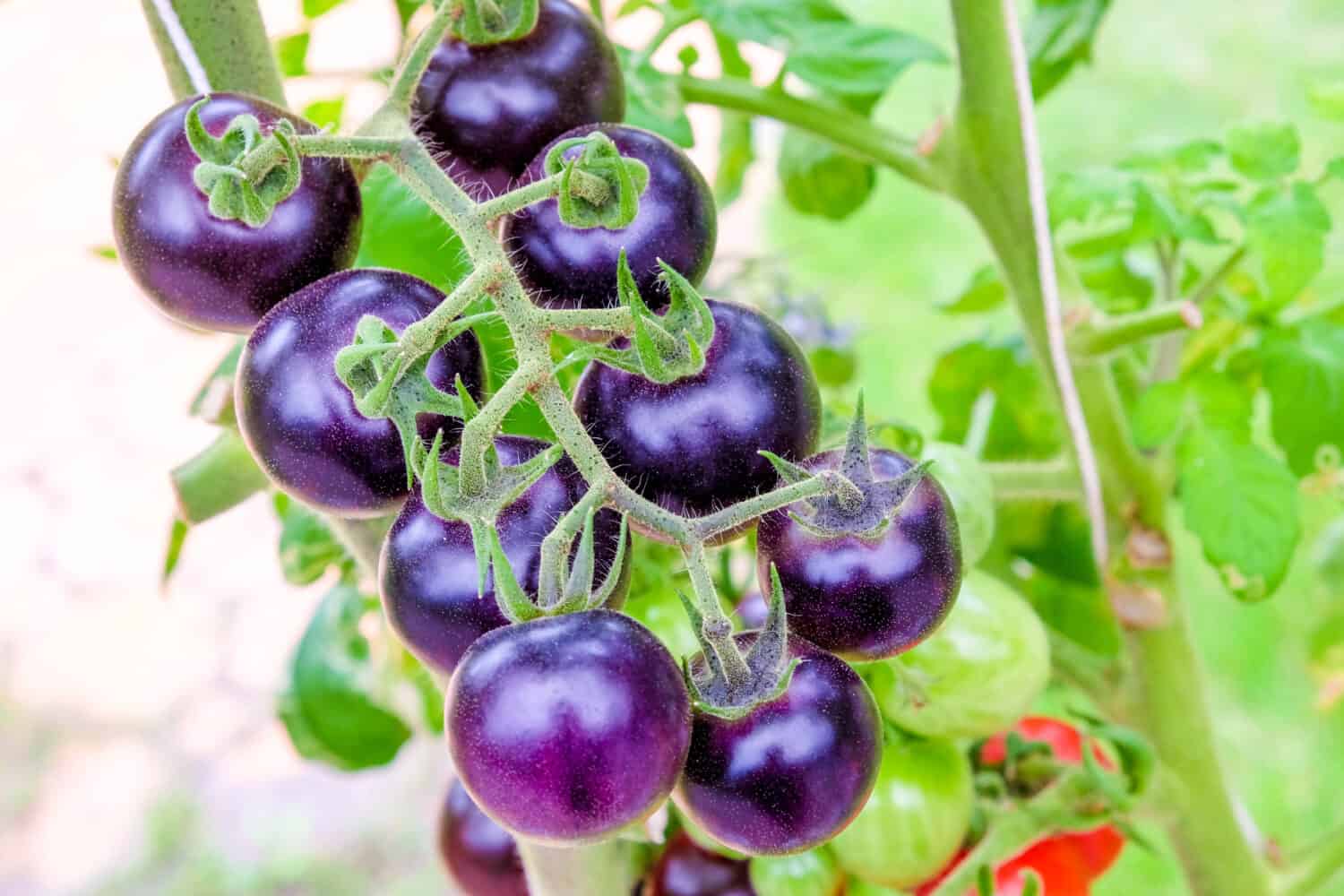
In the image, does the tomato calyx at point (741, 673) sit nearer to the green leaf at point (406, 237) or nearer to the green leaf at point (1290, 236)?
the green leaf at point (406, 237)

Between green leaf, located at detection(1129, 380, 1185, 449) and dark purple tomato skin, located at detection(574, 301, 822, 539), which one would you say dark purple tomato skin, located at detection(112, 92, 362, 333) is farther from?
green leaf, located at detection(1129, 380, 1185, 449)

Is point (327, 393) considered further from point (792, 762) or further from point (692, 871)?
point (692, 871)

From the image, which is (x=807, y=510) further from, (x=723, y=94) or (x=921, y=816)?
(x=723, y=94)

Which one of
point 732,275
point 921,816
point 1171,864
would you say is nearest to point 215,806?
point 1171,864

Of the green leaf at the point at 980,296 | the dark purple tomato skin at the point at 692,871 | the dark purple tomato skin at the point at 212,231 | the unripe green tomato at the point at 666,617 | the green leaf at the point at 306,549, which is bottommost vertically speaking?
the dark purple tomato skin at the point at 692,871

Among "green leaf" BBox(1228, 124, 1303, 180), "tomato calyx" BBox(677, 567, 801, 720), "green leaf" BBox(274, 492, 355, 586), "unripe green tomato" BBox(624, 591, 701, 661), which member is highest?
"tomato calyx" BBox(677, 567, 801, 720)

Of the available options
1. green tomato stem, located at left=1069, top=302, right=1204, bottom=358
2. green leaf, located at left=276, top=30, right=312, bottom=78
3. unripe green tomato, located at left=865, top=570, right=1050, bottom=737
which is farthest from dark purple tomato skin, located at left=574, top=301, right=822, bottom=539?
green leaf, located at left=276, top=30, right=312, bottom=78

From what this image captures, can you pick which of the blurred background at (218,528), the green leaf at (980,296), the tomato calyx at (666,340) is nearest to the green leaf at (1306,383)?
the green leaf at (980,296)
